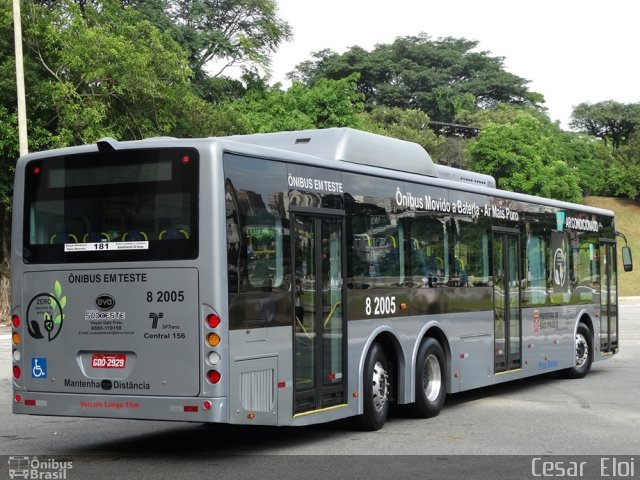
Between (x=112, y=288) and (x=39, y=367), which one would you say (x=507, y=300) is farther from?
(x=39, y=367)

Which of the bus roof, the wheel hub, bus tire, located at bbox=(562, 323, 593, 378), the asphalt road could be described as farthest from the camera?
bus tire, located at bbox=(562, 323, 593, 378)

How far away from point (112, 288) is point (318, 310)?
213cm

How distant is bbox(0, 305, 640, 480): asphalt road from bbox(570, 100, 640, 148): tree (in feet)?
279

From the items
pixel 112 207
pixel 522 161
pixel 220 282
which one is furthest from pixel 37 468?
pixel 522 161

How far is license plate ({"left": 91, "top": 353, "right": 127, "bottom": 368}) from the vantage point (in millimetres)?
9688

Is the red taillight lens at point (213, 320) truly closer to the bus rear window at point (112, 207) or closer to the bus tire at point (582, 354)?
the bus rear window at point (112, 207)

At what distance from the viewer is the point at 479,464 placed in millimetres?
9477

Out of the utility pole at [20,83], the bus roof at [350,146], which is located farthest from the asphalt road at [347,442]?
the utility pole at [20,83]

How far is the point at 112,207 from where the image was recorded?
9.80m

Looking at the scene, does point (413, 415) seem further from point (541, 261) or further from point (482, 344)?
point (541, 261)

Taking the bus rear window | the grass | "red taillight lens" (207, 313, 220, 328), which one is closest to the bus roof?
the bus rear window

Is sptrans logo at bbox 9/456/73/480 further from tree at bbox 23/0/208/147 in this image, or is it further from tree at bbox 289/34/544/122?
tree at bbox 289/34/544/122

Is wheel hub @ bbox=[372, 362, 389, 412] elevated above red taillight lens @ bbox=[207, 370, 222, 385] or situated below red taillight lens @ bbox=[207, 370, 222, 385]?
below

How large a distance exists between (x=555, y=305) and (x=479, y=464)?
8061 mm
